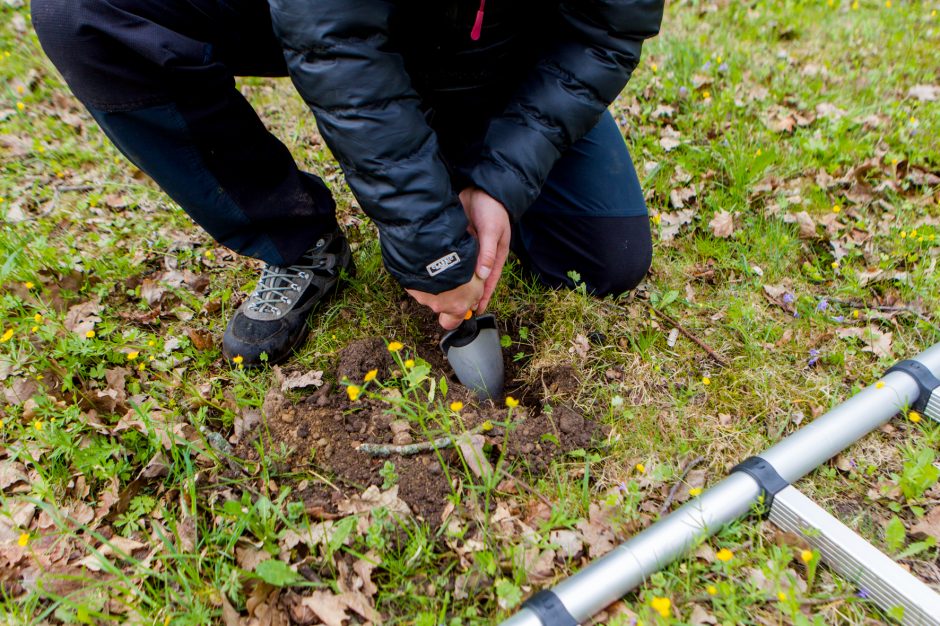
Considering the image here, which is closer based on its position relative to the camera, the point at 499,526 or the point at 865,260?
the point at 499,526

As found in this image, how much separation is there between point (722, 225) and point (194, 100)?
2141mm

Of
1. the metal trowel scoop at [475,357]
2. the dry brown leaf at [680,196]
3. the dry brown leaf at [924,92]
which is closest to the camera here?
the metal trowel scoop at [475,357]

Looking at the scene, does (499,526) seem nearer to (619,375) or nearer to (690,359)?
(619,375)

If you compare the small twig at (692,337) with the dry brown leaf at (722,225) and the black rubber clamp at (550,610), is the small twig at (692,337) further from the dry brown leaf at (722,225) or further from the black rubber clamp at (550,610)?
the black rubber clamp at (550,610)

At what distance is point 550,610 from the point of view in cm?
147

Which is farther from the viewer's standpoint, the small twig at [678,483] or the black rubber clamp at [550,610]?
the small twig at [678,483]

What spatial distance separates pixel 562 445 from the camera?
194 cm

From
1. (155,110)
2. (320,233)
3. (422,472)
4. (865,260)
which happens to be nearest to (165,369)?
(320,233)

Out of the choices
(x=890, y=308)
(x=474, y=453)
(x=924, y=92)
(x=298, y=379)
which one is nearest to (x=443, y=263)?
(x=474, y=453)

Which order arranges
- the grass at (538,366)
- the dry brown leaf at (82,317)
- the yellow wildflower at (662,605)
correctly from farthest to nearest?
the dry brown leaf at (82,317), the grass at (538,366), the yellow wildflower at (662,605)

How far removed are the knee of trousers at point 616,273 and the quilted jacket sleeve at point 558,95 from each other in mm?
597

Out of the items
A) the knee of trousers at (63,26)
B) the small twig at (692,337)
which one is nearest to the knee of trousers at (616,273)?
the small twig at (692,337)

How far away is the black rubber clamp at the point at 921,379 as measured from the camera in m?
1.94

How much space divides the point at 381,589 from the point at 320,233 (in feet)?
4.37
